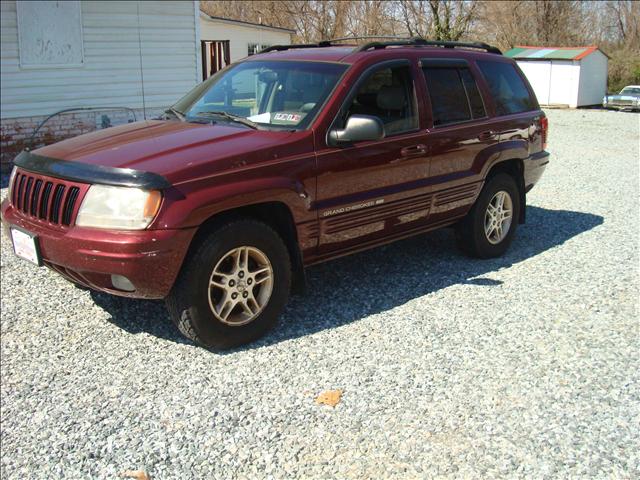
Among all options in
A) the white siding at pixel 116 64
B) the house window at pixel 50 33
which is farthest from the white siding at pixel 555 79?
the house window at pixel 50 33

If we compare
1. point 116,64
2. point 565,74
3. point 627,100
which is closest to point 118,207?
point 116,64

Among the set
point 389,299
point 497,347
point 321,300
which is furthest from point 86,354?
point 497,347

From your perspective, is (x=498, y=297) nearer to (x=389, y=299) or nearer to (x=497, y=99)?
(x=389, y=299)

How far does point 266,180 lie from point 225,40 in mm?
22845

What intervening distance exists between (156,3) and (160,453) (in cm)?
1184

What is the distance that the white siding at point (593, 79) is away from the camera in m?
30.1

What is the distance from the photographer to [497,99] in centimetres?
649

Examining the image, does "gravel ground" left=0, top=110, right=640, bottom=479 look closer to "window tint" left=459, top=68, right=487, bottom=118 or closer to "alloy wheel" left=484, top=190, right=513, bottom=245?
"alloy wheel" left=484, top=190, right=513, bottom=245

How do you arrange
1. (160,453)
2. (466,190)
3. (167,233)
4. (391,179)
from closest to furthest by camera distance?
(160,453)
(167,233)
(391,179)
(466,190)

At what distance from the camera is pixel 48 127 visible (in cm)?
1213

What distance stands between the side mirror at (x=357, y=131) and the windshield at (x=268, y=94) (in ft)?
0.76

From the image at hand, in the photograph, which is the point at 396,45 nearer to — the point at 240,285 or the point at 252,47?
the point at 240,285

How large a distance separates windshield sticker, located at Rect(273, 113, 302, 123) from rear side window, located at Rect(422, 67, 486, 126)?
1.33 metres

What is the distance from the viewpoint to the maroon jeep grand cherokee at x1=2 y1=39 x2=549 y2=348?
411 centimetres
